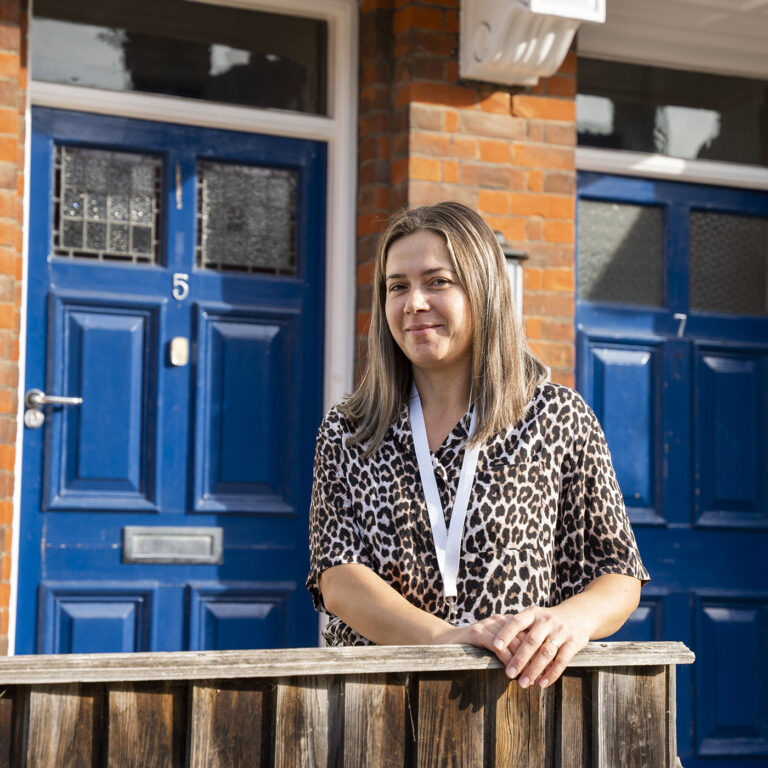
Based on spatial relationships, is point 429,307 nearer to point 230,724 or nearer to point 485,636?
point 485,636

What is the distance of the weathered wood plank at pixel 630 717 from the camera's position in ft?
5.52

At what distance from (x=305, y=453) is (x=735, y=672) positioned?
208cm

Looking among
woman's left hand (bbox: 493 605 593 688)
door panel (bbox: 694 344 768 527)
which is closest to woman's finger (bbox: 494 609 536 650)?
woman's left hand (bbox: 493 605 593 688)

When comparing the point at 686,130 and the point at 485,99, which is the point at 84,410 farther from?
the point at 686,130

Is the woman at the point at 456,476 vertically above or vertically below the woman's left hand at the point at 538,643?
above

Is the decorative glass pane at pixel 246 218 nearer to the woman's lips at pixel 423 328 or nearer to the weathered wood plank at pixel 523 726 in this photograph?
the woman's lips at pixel 423 328

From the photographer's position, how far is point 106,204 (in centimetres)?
450

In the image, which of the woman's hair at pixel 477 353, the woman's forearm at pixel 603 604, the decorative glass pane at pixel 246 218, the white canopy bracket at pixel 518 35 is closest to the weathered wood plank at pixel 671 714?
the woman's forearm at pixel 603 604

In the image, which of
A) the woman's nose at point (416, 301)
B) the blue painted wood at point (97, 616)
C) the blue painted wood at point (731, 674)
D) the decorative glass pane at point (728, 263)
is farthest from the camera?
the decorative glass pane at point (728, 263)

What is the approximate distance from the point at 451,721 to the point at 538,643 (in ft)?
0.57

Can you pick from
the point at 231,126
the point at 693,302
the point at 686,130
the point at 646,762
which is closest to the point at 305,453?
the point at 231,126

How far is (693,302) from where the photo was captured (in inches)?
211

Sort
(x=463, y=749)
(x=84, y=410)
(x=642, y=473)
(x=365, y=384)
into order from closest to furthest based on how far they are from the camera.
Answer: (x=463, y=749), (x=365, y=384), (x=84, y=410), (x=642, y=473)

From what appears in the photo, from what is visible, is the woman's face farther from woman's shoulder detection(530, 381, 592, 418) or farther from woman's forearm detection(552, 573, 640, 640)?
woman's forearm detection(552, 573, 640, 640)
